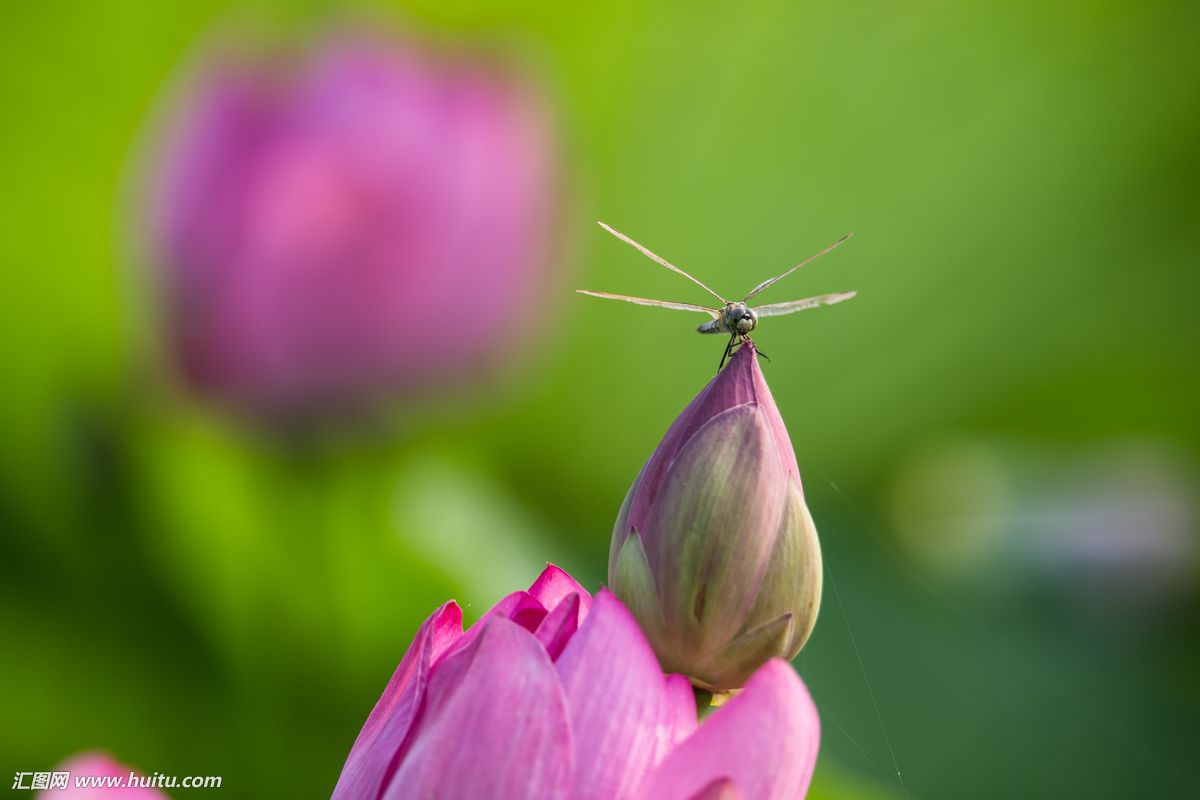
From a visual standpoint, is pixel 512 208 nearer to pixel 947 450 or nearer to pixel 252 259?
pixel 252 259

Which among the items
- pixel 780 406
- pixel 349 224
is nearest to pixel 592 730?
pixel 349 224

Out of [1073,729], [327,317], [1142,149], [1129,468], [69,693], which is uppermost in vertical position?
[1142,149]

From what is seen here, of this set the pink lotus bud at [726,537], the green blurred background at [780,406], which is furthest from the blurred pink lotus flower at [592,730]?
the green blurred background at [780,406]

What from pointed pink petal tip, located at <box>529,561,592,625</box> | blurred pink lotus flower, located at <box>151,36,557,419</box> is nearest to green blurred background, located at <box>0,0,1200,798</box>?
blurred pink lotus flower, located at <box>151,36,557,419</box>

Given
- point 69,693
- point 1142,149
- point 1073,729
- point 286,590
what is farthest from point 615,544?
point 1142,149

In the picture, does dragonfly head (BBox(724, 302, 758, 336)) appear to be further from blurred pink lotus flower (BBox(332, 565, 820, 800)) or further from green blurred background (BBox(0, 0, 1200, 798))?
green blurred background (BBox(0, 0, 1200, 798))

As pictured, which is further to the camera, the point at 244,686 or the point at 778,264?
the point at 778,264

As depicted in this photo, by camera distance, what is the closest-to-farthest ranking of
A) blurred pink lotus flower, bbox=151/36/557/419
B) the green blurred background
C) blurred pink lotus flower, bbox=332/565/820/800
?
blurred pink lotus flower, bbox=332/565/820/800
blurred pink lotus flower, bbox=151/36/557/419
the green blurred background
